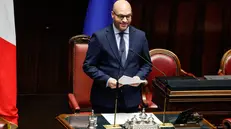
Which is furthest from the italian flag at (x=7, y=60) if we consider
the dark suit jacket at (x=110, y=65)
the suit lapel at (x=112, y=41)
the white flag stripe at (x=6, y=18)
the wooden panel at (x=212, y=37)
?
the wooden panel at (x=212, y=37)

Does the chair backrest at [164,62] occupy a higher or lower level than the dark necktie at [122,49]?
lower

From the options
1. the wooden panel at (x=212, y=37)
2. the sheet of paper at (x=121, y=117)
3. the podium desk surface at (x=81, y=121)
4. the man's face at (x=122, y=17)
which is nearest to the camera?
the podium desk surface at (x=81, y=121)

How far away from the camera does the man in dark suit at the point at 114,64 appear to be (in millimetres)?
4895

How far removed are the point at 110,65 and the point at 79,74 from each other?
2.18 ft

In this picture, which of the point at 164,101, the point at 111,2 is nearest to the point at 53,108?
the point at 111,2

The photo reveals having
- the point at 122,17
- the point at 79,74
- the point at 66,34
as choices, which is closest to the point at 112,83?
the point at 122,17

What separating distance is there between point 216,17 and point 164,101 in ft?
6.96

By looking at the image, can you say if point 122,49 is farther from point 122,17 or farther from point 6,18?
point 6,18

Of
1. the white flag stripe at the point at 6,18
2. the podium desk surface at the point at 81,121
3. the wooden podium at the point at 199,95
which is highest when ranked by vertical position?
the white flag stripe at the point at 6,18

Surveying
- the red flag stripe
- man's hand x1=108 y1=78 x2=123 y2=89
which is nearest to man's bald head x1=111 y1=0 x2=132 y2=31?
man's hand x1=108 y1=78 x2=123 y2=89

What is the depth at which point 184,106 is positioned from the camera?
16.7ft

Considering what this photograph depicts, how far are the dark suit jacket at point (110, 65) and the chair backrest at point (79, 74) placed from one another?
546 millimetres

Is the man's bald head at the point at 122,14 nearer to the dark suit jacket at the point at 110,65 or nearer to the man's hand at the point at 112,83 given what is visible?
the dark suit jacket at the point at 110,65

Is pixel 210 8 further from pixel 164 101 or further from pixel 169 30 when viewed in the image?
pixel 164 101
